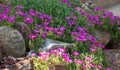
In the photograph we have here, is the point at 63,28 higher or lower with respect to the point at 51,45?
higher

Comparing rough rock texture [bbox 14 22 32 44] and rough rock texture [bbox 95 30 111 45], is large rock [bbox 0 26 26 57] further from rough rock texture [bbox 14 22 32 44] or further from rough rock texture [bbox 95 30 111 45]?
rough rock texture [bbox 95 30 111 45]

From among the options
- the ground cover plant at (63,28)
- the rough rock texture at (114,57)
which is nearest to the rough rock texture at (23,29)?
the ground cover plant at (63,28)

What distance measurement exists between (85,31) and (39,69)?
7.41ft

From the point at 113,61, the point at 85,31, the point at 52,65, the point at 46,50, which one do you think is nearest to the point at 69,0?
the point at 85,31

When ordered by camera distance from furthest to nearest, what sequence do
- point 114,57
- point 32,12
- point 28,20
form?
point 114,57 → point 32,12 → point 28,20

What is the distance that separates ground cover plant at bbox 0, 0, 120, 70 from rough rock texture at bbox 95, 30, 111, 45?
11 centimetres

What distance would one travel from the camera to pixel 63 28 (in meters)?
6.05

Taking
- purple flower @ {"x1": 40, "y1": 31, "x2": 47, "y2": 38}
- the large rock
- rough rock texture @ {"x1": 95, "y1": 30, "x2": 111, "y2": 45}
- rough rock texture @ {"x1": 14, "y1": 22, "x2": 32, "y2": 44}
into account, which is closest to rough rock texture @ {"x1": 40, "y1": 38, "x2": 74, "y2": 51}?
purple flower @ {"x1": 40, "y1": 31, "x2": 47, "y2": 38}

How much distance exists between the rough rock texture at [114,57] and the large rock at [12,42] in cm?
206

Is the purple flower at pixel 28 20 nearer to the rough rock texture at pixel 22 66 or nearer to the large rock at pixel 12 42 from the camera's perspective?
the large rock at pixel 12 42

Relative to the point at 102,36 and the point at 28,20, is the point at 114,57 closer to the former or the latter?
the point at 102,36

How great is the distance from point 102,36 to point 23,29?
7.65 feet

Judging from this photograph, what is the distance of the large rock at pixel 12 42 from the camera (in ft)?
16.6

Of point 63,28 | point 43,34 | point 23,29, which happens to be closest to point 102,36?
point 63,28
